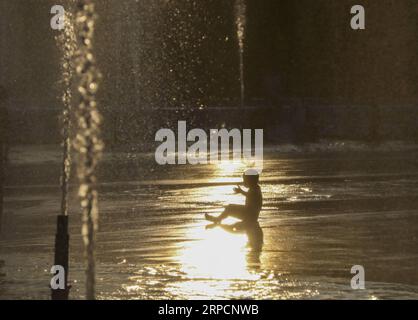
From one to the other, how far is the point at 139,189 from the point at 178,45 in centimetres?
2293

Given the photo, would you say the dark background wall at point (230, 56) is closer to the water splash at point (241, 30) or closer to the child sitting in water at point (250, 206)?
the water splash at point (241, 30)

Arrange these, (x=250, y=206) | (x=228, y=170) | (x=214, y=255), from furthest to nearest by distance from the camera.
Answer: (x=228, y=170)
(x=250, y=206)
(x=214, y=255)

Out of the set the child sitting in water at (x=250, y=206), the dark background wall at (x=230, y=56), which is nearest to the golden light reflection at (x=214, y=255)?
the child sitting in water at (x=250, y=206)

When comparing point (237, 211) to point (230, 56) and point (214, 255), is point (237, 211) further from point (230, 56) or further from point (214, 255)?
point (230, 56)

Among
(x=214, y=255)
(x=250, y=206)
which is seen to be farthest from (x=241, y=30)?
(x=214, y=255)

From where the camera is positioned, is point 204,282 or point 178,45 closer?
point 204,282

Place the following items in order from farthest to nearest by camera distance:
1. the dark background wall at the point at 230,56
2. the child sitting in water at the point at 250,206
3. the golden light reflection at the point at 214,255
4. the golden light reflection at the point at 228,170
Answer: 1. the dark background wall at the point at 230,56
2. the golden light reflection at the point at 228,170
3. the child sitting in water at the point at 250,206
4. the golden light reflection at the point at 214,255

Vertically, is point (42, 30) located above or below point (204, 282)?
above

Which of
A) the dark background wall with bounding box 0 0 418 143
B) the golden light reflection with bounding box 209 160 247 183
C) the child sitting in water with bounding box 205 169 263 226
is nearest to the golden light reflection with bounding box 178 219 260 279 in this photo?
the child sitting in water with bounding box 205 169 263 226

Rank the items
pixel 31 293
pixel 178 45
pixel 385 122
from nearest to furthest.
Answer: pixel 31 293 → pixel 385 122 → pixel 178 45

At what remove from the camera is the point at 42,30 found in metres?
46.6

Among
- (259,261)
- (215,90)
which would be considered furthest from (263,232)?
(215,90)
